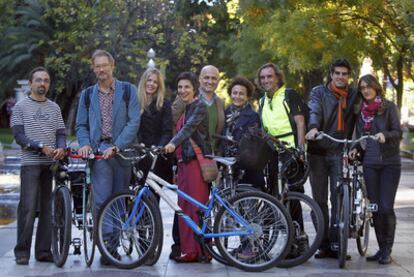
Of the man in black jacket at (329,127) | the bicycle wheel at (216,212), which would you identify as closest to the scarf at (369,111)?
the man in black jacket at (329,127)

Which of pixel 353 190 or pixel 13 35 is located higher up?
pixel 13 35

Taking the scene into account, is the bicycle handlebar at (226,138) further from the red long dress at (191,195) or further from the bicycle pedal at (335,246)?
the bicycle pedal at (335,246)

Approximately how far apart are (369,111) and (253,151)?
1206 millimetres

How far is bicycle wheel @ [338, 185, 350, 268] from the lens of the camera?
7.85m

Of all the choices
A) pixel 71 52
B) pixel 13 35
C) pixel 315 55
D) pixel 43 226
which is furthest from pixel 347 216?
pixel 13 35

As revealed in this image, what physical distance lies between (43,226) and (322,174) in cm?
280

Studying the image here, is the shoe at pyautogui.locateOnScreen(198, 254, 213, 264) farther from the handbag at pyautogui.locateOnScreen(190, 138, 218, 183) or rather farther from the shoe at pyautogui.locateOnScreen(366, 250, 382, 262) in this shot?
the shoe at pyautogui.locateOnScreen(366, 250, 382, 262)

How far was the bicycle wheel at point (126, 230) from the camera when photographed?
25.7 feet

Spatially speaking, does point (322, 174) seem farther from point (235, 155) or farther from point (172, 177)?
point (172, 177)

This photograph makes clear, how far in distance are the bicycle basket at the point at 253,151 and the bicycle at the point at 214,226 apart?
0.48 m

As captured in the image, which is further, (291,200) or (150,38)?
(150,38)

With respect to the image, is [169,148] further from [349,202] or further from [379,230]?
[379,230]

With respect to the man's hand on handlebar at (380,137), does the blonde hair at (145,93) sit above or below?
above

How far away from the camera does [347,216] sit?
791 centimetres
